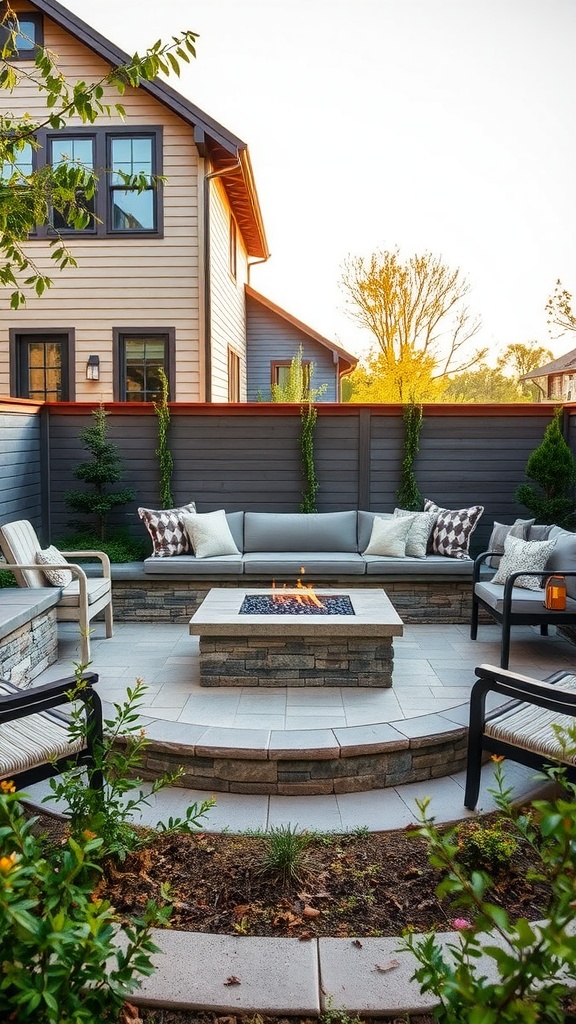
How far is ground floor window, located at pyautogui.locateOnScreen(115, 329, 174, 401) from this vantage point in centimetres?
923

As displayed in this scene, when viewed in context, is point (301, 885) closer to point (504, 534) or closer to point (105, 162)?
point (504, 534)

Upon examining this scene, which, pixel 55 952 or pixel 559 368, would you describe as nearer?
pixel 55 952

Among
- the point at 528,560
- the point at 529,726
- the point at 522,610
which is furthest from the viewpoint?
the point at 528,560

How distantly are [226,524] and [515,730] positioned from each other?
4.17 metres

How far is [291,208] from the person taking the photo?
55.8 ft

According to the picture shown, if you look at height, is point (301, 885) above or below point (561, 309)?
below

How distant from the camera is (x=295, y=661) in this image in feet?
15.2

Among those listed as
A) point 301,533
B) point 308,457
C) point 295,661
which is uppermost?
point 308,457

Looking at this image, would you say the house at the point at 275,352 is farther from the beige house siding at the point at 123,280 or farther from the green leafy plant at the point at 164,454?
the green leafy plant at the point at 164,454

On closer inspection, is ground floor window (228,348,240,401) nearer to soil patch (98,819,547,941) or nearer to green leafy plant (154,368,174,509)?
green leafy plant (154,368,174,509)

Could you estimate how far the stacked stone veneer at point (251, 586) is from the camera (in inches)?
251

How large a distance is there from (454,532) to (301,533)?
4.57ft

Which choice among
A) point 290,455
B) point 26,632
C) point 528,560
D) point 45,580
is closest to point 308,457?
point 290,455

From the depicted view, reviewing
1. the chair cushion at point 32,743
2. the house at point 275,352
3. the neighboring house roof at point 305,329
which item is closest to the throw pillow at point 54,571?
the chair cushion at point 32,743
